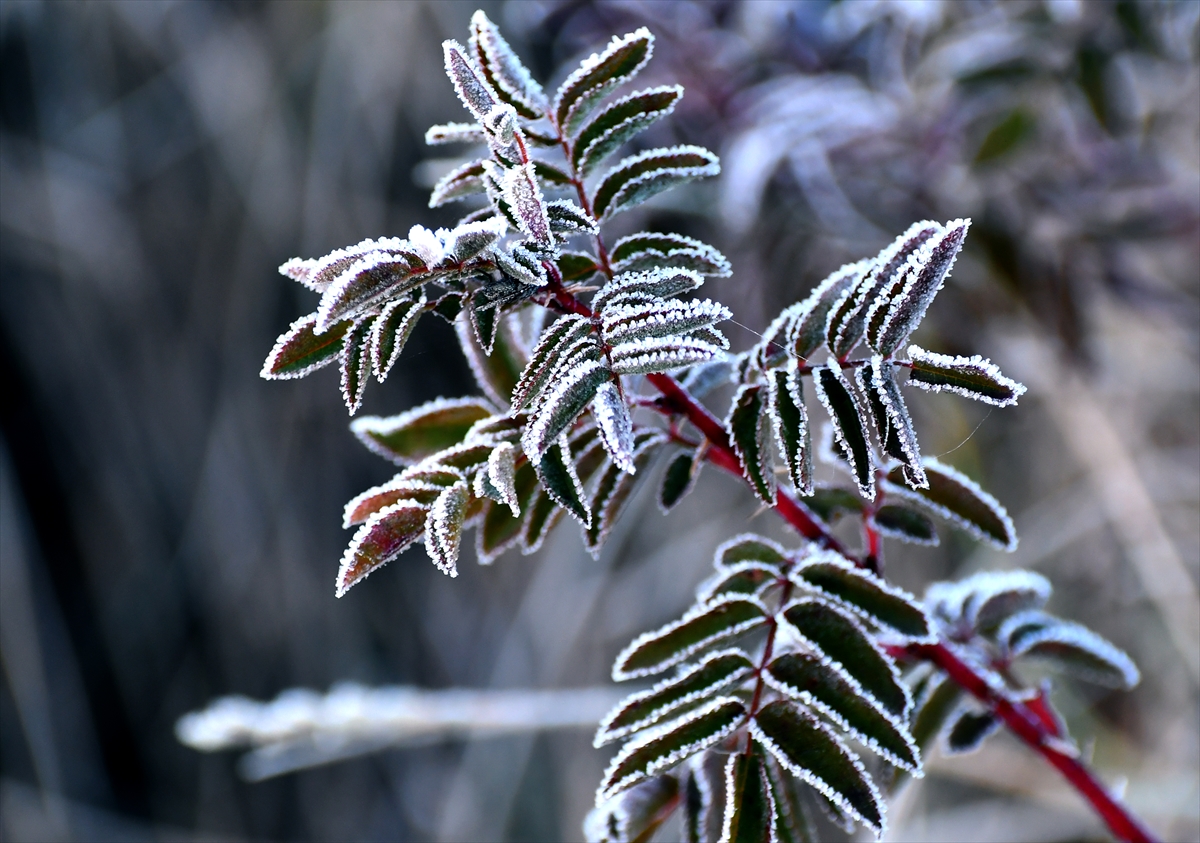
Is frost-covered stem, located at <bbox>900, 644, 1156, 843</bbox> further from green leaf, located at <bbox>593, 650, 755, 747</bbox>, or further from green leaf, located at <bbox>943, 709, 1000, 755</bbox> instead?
green leaf, located at <bbox>593, 650, 755, 747</bbox>

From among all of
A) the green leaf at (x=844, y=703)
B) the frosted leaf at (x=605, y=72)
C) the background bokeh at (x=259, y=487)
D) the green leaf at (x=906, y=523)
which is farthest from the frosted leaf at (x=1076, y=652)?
the background bokeh at (x=259, y=487)

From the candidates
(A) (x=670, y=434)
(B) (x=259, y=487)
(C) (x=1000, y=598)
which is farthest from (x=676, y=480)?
(B) (x=259, y=487)

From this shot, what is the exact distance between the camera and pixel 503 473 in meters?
0.43

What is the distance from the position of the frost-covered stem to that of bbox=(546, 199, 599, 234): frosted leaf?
32cm

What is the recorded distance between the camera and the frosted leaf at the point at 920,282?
0.40m

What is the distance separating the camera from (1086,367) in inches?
47.0

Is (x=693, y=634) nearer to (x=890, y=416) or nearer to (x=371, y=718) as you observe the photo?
(x=890, y=416)

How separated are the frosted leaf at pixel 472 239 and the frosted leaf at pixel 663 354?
0.07 meters

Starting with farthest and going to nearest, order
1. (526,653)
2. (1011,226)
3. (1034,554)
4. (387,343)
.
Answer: (526,653) < (1034,554) < (1011,226) < (387,343)

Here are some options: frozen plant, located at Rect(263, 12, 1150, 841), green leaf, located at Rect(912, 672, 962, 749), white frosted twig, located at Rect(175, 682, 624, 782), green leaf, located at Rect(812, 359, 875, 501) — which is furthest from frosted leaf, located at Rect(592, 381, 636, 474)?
white frosted twig, located at Rect(175, 682, 624, 782)

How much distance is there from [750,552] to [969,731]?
192 mm

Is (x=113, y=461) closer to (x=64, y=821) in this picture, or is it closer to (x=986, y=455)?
(x=64, y=821)

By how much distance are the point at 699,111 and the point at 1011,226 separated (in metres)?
0.43

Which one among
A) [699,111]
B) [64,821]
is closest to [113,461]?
[64,821]
